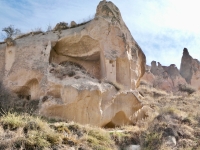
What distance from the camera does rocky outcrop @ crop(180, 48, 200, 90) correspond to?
159ft

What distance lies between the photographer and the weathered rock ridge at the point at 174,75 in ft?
151

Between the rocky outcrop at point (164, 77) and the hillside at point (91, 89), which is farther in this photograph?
the rocky outcrop at point (164, 77)

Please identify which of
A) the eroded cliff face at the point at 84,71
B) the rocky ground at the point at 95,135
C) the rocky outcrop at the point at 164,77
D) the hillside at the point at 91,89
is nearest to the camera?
the rocky ground at the point at 95,135

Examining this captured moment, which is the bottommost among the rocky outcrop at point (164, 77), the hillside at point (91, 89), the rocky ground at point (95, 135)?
the rocky ground at point (95, 135)

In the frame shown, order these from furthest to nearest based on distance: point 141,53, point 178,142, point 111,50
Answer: point 141,53, point 111,50, point 178,142

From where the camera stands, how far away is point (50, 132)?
12008 millimetres

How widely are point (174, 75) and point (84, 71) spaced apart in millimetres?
33261

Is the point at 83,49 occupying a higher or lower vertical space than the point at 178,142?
higher

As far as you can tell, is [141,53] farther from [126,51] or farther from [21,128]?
[21,128]

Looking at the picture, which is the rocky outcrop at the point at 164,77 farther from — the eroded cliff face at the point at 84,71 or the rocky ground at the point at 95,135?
the rocky ground at the point at 95,135

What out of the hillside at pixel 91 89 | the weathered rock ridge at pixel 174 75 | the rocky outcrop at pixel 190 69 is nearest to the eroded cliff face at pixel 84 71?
the hillside at pixel 91 89

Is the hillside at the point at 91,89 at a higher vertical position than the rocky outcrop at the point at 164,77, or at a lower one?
lower

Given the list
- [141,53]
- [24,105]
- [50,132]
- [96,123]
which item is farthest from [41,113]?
[141,53]

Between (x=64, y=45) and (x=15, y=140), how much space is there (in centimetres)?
1132
